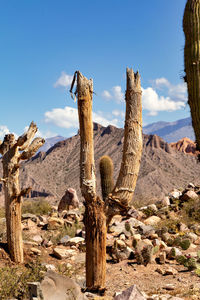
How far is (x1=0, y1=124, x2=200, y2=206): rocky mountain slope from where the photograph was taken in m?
49.3

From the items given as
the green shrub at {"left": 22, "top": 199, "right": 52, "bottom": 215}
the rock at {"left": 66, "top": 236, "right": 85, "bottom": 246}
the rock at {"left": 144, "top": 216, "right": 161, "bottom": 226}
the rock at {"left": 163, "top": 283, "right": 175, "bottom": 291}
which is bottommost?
the rock at {"left": 163, "top": 283, "right": 175, "bottom": 291}

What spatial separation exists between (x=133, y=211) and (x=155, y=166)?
42904 mm

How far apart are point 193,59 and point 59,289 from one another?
3.73 meters

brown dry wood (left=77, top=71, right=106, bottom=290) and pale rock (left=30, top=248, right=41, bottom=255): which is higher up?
brown dry wood (left=77, top=71, right=106, bottom=290)

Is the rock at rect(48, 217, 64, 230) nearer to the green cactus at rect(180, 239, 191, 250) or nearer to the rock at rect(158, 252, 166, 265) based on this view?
the rock at rect(158, 252, 166, 265)

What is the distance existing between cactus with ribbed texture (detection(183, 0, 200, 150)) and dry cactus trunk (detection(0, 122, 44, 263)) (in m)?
4.42

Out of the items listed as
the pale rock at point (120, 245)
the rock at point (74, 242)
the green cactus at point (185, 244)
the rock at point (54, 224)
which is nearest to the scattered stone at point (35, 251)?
the rock at point (74, 242)

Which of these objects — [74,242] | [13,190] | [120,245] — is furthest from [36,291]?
[74,242]

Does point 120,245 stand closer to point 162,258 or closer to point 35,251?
point 162,258

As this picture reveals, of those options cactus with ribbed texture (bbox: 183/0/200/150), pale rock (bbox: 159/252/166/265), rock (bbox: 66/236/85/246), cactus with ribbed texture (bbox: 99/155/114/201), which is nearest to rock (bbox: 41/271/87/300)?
cactus with ribbed texture (bbox: 183/0/200/150)

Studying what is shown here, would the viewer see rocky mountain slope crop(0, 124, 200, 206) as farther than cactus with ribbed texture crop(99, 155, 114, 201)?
Yes

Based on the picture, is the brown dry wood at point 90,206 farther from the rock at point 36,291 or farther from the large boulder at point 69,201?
the large boulder at point 69,201

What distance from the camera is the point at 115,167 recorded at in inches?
2009

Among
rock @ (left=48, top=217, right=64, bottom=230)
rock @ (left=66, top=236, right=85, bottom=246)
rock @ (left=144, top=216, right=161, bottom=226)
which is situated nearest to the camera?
rock @ (left=66, top=236, right=85, bottom=246)
